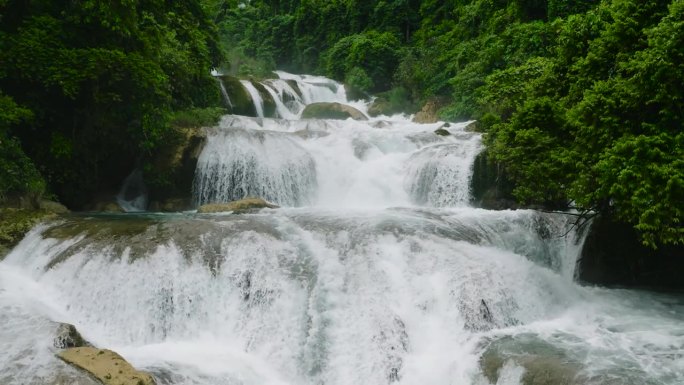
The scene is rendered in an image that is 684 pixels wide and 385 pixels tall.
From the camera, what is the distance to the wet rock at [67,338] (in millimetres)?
6633

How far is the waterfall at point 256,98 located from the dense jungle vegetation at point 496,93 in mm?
3410

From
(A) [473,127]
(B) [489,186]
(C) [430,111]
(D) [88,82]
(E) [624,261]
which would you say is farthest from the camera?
(C) [430,111]

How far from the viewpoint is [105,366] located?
5984mm

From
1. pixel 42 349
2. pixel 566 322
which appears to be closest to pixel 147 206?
pixel 42 349

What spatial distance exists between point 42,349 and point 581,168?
849cm

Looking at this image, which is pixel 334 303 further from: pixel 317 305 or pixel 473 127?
pixel 473 127


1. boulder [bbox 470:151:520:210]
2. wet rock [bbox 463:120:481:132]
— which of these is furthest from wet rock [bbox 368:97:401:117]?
boulder [bbox 470:151:520:210]

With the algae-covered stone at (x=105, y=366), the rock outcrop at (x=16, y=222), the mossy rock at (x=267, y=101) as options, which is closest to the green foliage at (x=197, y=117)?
the mossy rock at (x=267, y=101)

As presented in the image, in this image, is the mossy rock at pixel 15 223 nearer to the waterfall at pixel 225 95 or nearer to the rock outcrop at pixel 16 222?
the rock outcrop at pixel 16 222

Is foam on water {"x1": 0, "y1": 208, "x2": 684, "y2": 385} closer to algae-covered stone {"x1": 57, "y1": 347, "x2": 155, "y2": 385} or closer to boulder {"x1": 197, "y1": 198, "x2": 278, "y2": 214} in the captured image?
algae-covered stone {"x1": 57, "y1": 347, "x2": 155, "y2": 385}

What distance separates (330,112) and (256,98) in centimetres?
375

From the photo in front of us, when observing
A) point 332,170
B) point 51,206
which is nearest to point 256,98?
point 332,170

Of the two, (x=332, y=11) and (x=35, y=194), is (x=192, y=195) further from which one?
(x=332, y=11)

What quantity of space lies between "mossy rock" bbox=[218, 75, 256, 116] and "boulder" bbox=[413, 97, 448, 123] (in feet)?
28.0
